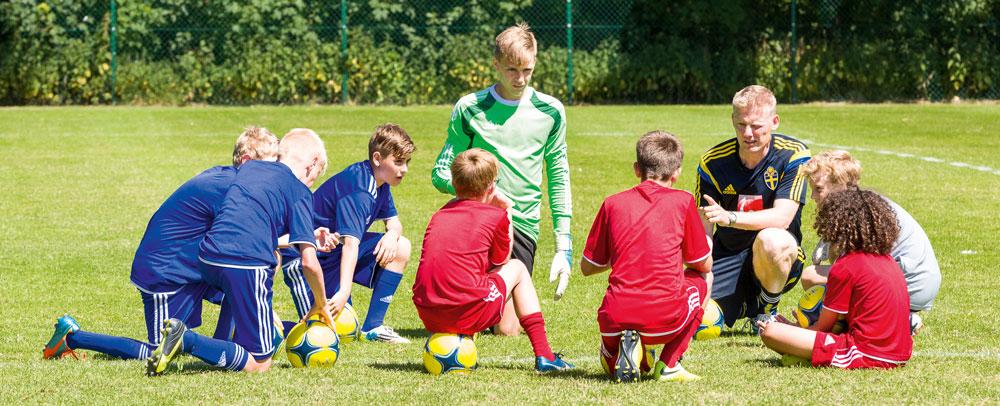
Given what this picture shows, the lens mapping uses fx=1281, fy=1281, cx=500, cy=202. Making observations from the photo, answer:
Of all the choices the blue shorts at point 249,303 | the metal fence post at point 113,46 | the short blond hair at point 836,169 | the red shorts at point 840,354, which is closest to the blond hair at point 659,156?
the red shorts at point 840,354

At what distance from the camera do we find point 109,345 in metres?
6.64

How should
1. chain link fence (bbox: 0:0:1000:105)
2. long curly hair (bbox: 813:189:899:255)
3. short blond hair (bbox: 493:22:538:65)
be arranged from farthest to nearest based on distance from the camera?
chain link fence (bbox: 0:0:1000:105) → short blond hair (bbox: 493:22:538:65) → long curly hair (bbox: 813:189:899:255)

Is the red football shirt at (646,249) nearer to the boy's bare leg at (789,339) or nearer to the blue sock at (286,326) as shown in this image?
the boy's bare leg at (789,339)

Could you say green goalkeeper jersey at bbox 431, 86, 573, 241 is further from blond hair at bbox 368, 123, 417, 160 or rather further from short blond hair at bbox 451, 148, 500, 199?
short blond hair at bbox 451, 148, 500, 199

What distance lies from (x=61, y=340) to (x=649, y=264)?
10.2 feet

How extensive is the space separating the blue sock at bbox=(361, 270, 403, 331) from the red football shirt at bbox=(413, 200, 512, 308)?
1.19m

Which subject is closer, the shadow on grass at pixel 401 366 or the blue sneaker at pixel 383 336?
the shadow on grass at pixel 401 366

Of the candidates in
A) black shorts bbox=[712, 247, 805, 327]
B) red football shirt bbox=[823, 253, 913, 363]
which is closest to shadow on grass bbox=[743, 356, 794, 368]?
red football shirt bbox=[823, 253, 913, 363]

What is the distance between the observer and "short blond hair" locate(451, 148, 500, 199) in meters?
6.27

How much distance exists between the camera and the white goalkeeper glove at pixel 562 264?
22.1 feet

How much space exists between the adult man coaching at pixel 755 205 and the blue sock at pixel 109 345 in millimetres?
3162

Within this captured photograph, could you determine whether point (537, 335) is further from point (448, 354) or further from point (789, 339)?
point (789, 339)

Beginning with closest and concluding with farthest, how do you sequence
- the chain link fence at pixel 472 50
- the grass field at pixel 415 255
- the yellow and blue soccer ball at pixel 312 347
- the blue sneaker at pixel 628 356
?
the grass field at pixel 415 255 → the blue sneaker at pixel 628 356 → the yellow and blue soccer ball at pixel 312 347 → the chain link fence at pixel 472 50

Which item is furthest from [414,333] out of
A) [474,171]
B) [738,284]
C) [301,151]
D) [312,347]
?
[738,284]
